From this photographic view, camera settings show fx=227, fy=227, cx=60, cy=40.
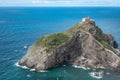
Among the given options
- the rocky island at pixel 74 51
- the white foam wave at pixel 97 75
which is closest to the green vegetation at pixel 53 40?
the rocky island at pixel 74 51

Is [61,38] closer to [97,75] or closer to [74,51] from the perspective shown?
[74,51]

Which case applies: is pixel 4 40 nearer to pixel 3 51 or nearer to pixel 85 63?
pixel 3 51

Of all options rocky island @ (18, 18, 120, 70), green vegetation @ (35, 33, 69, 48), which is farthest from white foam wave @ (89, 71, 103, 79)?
green vegetation @ (35, 33, 69, 48)

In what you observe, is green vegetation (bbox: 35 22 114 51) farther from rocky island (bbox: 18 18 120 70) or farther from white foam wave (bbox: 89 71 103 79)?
white foam wave (bbox: 89 71 103 79)

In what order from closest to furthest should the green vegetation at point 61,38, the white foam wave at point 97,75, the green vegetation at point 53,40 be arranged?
the white foam wave at point 97,75 → the green vegetation at point 53,40 → the green vegetation at point 61,38

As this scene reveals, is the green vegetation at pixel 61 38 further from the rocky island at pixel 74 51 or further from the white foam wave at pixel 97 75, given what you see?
the white foam wave at pixel 97 75

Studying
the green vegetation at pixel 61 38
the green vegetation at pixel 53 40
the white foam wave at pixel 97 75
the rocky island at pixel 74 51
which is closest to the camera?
the white foam wave at pixel 97 75

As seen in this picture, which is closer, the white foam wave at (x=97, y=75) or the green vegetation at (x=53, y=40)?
the white foam wave at (x=97, y=75)
